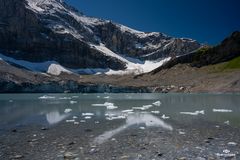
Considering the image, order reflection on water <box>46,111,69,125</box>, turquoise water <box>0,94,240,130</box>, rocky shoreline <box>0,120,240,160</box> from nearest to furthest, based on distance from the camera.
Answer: rocky shoreline <box>0,120,240,160</box>
turquoise water <box>0,94,240,130</box>
reflection on water <box>46,111,69,125</box>

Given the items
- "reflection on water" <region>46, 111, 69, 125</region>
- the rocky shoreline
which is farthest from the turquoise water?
the rocky shoreline

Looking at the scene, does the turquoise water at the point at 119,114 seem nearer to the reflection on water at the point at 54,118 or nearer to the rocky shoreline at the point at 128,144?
the reflection on water at the point at 54,118

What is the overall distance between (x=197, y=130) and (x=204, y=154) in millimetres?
8990

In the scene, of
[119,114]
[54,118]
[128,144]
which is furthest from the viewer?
[119,114]

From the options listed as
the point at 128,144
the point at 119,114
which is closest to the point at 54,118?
the point at 119,114

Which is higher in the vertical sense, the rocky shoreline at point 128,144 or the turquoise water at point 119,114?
the turquoise water at point 119,114

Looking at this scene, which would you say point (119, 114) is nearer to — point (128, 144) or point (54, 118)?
point (54, 118)

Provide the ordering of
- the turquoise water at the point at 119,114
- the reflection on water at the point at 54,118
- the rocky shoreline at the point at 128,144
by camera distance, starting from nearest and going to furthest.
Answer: the rocky shoreline at the point at 128,144
the turquoise water at the point at 119,114
the reflection on water at the point at 54,118

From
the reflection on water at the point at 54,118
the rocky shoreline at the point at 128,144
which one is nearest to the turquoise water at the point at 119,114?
the reflection on water at the point at 54,118

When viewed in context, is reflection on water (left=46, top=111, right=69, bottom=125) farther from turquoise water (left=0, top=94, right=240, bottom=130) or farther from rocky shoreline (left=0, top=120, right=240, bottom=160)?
rocky shoreline (left=0, top=120, right=240, bottom=160)

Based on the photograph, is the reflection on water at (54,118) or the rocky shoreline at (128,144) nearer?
the rocky shoreline at (128,144)

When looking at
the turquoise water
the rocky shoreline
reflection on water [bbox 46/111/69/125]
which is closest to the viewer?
the rocky shoreline

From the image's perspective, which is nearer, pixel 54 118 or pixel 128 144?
pixel 128 144

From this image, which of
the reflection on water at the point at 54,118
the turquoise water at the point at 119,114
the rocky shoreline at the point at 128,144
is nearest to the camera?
the rocky shoreline at the point at 128,144
